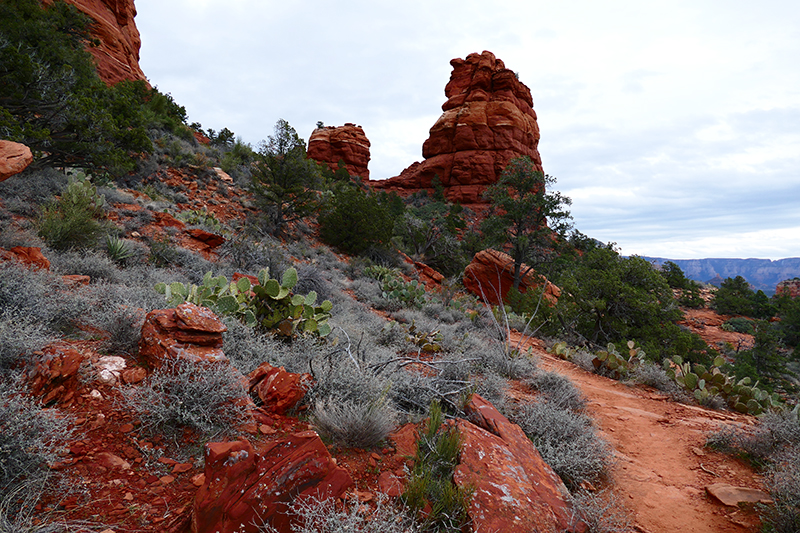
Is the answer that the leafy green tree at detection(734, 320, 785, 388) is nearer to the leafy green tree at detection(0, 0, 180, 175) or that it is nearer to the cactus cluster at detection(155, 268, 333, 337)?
the cactus cluster at detection(155, 268, 333, 337)

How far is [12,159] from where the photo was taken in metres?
3.40

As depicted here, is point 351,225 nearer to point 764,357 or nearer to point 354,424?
point 354,424

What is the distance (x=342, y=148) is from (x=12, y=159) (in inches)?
1795

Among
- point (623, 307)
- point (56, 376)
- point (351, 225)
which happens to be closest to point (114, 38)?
point (351, 225)

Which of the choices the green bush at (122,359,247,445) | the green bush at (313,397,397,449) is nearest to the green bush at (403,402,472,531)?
the green bush at (313,397,397,449)

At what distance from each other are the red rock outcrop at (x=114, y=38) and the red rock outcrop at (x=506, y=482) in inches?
869

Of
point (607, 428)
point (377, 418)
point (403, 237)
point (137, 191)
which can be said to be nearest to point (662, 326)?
point (607, 428)

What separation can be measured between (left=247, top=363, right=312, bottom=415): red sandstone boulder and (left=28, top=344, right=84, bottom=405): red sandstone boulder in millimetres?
1107

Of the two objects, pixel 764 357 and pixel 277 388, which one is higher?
pixel 277 388

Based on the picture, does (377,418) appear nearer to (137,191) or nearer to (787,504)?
(787,504)

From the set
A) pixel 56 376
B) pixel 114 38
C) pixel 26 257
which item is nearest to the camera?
pixel 56 376

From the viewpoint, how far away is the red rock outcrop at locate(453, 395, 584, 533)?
1986mm

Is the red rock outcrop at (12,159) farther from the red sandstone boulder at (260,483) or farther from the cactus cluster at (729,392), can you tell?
the cactus cluster at (729,392)

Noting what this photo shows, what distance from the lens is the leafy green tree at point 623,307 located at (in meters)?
8.25
